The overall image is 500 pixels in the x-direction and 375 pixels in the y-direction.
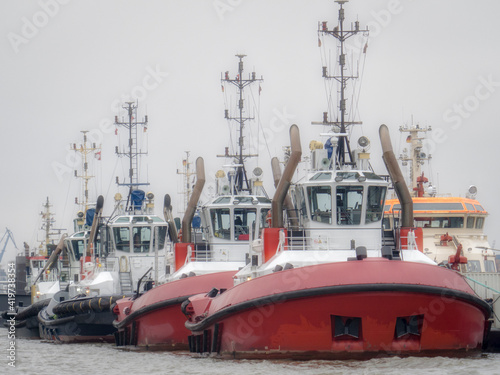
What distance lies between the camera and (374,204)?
69.5ft

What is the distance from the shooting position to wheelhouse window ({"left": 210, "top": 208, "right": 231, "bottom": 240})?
2733 cm

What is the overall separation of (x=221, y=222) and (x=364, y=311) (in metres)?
10.3

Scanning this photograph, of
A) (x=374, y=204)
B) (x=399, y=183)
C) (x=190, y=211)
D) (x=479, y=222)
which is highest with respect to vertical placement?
(x=399, y=183)

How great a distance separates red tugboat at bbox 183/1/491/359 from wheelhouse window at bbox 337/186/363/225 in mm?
20

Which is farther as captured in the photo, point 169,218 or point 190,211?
point 169,218

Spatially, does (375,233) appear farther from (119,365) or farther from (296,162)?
(119,365)

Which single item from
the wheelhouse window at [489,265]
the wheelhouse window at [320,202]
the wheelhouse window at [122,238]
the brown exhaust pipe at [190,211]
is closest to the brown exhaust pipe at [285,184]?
the wheelhouse window at [320,202]

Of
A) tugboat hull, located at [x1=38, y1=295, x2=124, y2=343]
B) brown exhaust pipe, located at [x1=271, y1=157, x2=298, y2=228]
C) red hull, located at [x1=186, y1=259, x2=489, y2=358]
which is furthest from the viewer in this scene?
tugboat hull, located at [x1=38, y1=295, x2=124, y2=343]

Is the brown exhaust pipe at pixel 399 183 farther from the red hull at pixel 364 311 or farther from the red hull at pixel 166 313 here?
the red hull at pixel 166 313

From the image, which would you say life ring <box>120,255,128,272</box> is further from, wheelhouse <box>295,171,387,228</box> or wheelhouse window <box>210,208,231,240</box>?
wheelhouse <box>295,171,387,228</box>

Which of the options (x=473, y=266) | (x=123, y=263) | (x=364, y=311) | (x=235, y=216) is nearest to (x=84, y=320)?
(x=123, y=263)

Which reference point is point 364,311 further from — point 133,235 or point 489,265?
point 133,235

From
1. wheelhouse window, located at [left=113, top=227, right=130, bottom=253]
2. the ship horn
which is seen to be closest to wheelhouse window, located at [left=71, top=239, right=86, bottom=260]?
wheelhouse window, located at [left=113, top=227, right=130, bottom=253]

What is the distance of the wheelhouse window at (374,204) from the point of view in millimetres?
21047
